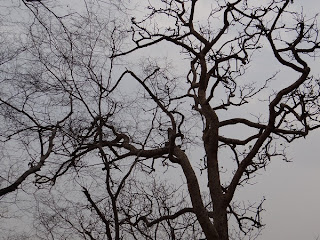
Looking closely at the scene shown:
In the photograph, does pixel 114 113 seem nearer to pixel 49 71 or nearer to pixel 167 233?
pixel 49 71

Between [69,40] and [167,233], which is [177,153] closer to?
[167,233]

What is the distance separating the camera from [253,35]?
921 centimetres

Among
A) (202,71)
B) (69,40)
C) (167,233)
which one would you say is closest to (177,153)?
(202,71)

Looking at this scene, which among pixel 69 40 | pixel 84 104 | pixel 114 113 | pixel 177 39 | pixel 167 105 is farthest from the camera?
pixel 177 39

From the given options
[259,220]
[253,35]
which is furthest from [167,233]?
[253,35]

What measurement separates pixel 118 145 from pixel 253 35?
353 cm

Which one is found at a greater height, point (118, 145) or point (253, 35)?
point (253, 35)

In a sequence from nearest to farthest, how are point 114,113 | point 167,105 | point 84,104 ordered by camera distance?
point 84,104 → point 114,113 → point 167,105

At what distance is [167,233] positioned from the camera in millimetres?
9914

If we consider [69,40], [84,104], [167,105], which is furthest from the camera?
[167,105]

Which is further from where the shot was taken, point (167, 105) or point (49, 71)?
point (167, 105)

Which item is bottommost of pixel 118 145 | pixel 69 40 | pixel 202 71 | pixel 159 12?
pixel 69 40

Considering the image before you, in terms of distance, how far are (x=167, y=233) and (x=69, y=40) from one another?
20.2 feet

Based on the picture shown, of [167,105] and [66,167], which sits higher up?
[167,105]
